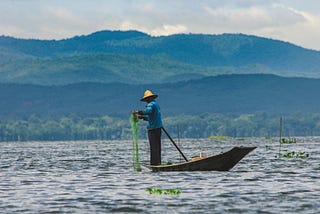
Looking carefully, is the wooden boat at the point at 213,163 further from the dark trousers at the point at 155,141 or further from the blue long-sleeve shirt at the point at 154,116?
the blue long-sleeve shirt at the point at 154,116

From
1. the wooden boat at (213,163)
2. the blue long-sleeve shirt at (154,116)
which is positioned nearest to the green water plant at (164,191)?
the wooden boat at (213,163)

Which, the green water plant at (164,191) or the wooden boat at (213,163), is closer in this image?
the green water plant at (164,191)

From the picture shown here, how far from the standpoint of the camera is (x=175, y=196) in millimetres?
28234

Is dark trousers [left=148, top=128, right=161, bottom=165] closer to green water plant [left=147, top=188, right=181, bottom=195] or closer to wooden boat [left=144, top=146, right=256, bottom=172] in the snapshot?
wooden boat [left=144, top=146, right=256, bottom=172]

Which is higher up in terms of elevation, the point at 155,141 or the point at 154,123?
the point at 154,123

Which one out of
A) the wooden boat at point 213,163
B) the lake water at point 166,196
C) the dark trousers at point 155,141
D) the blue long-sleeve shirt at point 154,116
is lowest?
the lake water at point 166,196

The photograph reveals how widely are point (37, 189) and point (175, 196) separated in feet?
21.8

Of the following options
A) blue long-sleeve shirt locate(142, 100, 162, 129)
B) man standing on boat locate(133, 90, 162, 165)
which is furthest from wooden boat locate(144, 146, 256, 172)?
blue long-sleeve shirt locate(142, 100, 162, 129)

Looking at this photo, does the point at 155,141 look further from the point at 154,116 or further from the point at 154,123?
the point at 154,116

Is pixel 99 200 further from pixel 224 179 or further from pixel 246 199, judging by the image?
pixel 224 179

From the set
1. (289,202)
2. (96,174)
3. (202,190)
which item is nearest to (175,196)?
(202,190)

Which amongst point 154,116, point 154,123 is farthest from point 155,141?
point 154,116

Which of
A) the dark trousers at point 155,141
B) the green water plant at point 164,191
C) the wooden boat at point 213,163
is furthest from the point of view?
the dark trousers at point 155,141

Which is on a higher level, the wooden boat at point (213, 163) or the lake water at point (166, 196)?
the wooden boat at point (213, 163)
